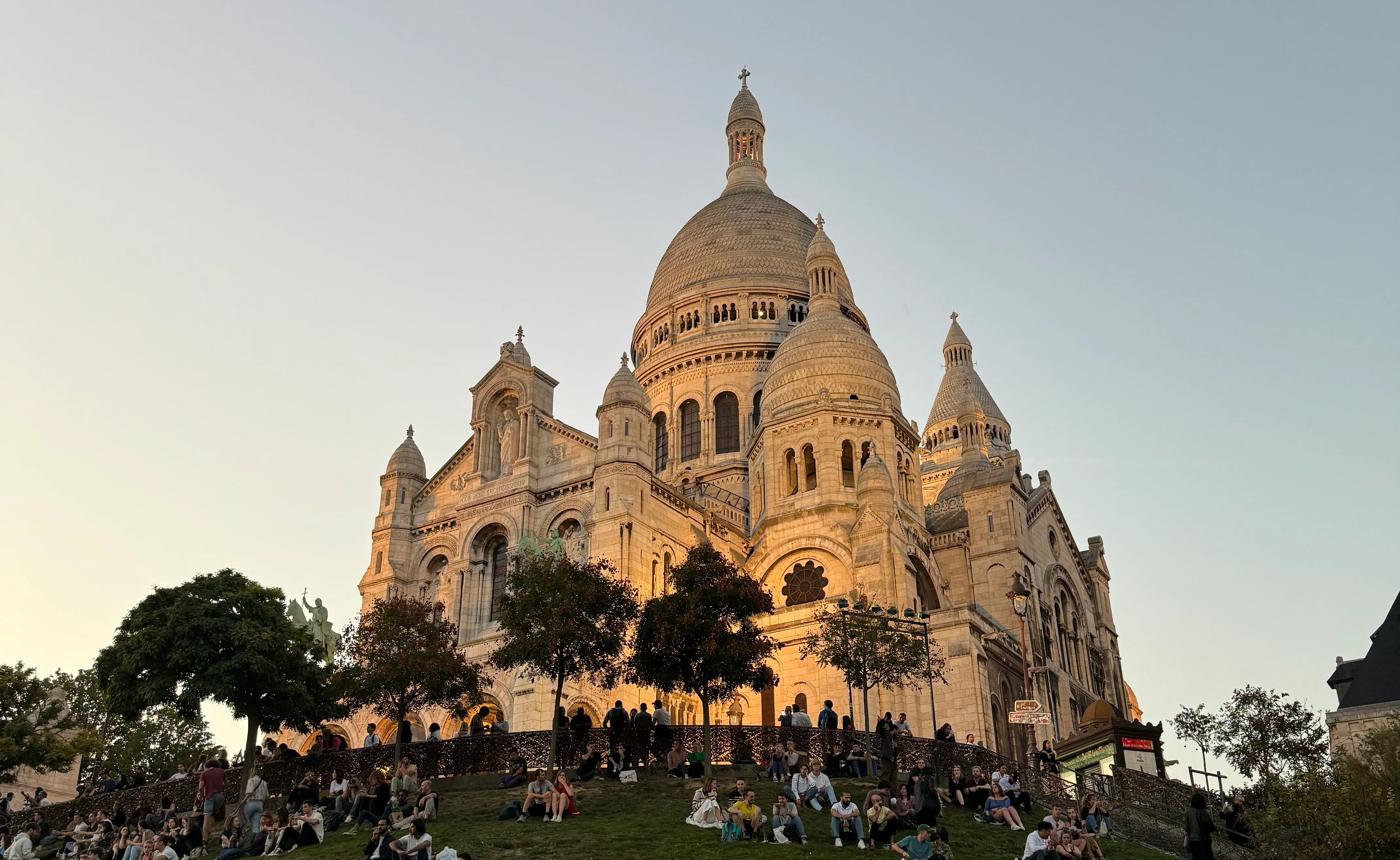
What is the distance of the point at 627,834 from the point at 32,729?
932 inches

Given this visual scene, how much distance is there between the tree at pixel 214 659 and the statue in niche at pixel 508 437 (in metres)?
18.9

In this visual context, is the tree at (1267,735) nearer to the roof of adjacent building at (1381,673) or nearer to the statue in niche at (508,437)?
the roof of adjacent building at (1381,673)

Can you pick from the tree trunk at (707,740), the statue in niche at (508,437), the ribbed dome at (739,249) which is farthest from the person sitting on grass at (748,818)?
the ribbed dome at (739,249)

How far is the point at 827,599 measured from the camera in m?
46.1

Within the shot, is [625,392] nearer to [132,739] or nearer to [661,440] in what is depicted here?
[661,440]

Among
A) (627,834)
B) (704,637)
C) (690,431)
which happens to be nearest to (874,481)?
(704,637)

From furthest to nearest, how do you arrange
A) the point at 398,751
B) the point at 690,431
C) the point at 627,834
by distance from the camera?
1. the point at 690,431
2. the point at 398,751
3. the point at 627,834

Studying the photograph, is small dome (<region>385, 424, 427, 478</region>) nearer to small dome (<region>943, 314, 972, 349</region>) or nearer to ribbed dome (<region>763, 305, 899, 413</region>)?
ribbed dome (<region>763, 305, 899, 413</region>)

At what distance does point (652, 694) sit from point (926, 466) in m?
48.8

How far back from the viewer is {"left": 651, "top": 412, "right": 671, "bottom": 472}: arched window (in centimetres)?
6956

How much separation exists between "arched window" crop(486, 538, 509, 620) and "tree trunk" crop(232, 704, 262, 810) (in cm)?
1784

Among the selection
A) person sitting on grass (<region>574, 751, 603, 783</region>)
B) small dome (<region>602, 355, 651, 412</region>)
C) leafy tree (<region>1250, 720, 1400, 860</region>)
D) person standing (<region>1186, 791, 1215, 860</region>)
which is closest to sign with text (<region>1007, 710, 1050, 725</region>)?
leafy tree (<region>1250, 720, 1400, 860</region>)

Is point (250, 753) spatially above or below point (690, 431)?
below

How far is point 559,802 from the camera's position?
24719mm
